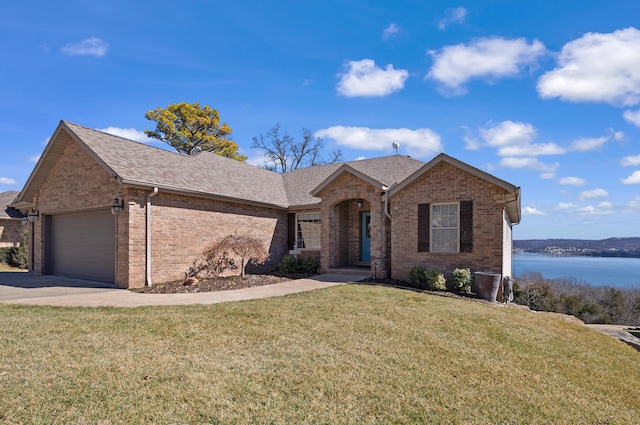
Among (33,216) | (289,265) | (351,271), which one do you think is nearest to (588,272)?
(351,271)

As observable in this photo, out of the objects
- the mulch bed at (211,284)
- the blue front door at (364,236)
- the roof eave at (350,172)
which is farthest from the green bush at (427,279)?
the mulch bed at (211,284)

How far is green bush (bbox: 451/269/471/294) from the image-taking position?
10.7 metres

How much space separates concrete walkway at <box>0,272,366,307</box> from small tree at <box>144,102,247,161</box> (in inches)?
800

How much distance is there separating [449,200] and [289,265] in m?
6.94

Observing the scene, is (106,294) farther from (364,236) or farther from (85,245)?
(364,236)

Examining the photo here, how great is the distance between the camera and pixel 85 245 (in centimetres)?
1291

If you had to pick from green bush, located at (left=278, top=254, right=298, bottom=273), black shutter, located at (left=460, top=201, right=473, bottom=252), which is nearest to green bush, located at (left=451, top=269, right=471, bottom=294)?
black shutter, located at (left=460, top=201, right=473, bottom=252)

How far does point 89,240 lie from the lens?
41.7 ft

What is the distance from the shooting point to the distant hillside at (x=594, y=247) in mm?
59656

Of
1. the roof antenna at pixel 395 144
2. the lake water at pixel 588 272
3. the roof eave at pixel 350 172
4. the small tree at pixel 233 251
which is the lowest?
the lake water at pixel 588 272

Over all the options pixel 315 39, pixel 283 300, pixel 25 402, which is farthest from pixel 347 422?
pixel 315 39

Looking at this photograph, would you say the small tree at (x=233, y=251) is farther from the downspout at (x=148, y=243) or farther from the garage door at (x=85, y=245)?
the garage door at (x=85, y=245)

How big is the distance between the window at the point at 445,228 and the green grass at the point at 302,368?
13.9 ft

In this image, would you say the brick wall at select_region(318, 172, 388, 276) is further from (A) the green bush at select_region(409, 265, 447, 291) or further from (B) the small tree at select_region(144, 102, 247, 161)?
(B) the small tree at select_region(144, 102, 247, 161)
